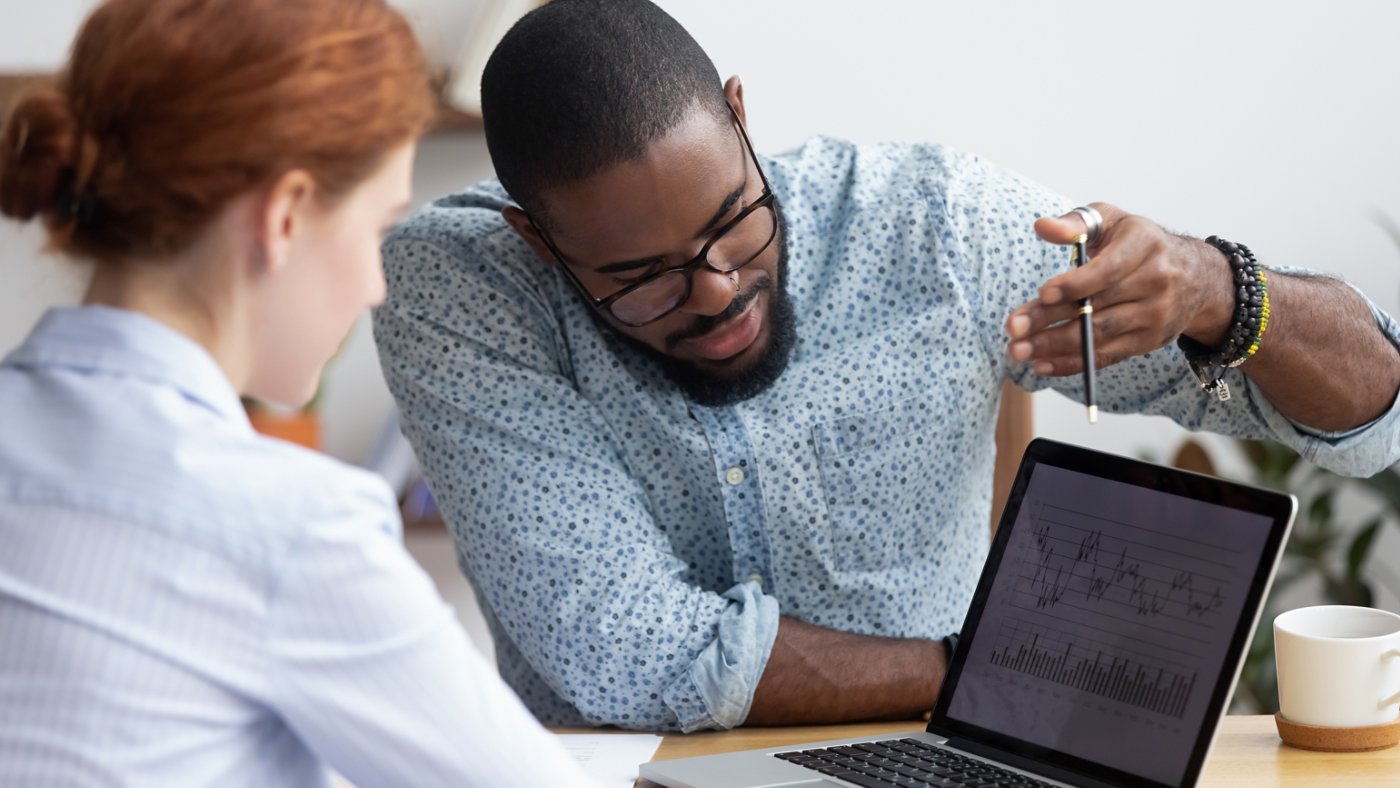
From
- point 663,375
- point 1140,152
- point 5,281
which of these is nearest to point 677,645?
point 663,375

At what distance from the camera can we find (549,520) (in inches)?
52.9

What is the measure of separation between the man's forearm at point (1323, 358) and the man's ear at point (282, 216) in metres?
0.89

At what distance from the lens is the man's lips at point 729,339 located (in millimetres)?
1387

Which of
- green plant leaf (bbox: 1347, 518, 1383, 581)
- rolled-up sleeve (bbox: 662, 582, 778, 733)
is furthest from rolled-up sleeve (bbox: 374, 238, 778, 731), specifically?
green plant leaf (bbox: 1347, 518, 1383, 581)

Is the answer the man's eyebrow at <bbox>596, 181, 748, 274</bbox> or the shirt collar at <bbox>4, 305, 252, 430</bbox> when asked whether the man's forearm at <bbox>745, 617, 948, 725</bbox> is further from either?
the shirt collar at <bbox>4, 305, 252, 430</bbox>

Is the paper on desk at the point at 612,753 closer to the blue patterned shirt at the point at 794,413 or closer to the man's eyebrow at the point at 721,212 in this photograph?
the blue patterned shirt at the point at 794,413

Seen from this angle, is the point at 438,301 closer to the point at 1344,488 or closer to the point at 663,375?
the point at 663,375

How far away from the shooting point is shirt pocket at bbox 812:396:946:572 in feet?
4.86

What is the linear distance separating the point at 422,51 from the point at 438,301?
23.1 inches

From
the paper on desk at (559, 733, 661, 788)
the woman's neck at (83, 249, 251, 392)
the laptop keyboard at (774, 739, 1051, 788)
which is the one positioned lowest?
the paper on desk at (559, 733, 661, 788)

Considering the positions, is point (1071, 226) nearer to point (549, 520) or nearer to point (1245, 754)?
point (1245, 754)

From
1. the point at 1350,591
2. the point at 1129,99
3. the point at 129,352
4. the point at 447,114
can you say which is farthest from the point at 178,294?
the point at 1350,591

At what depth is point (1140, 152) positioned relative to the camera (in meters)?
2.22

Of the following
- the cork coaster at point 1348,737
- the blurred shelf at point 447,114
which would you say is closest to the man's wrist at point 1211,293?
the cork coaster at point 1348,737
